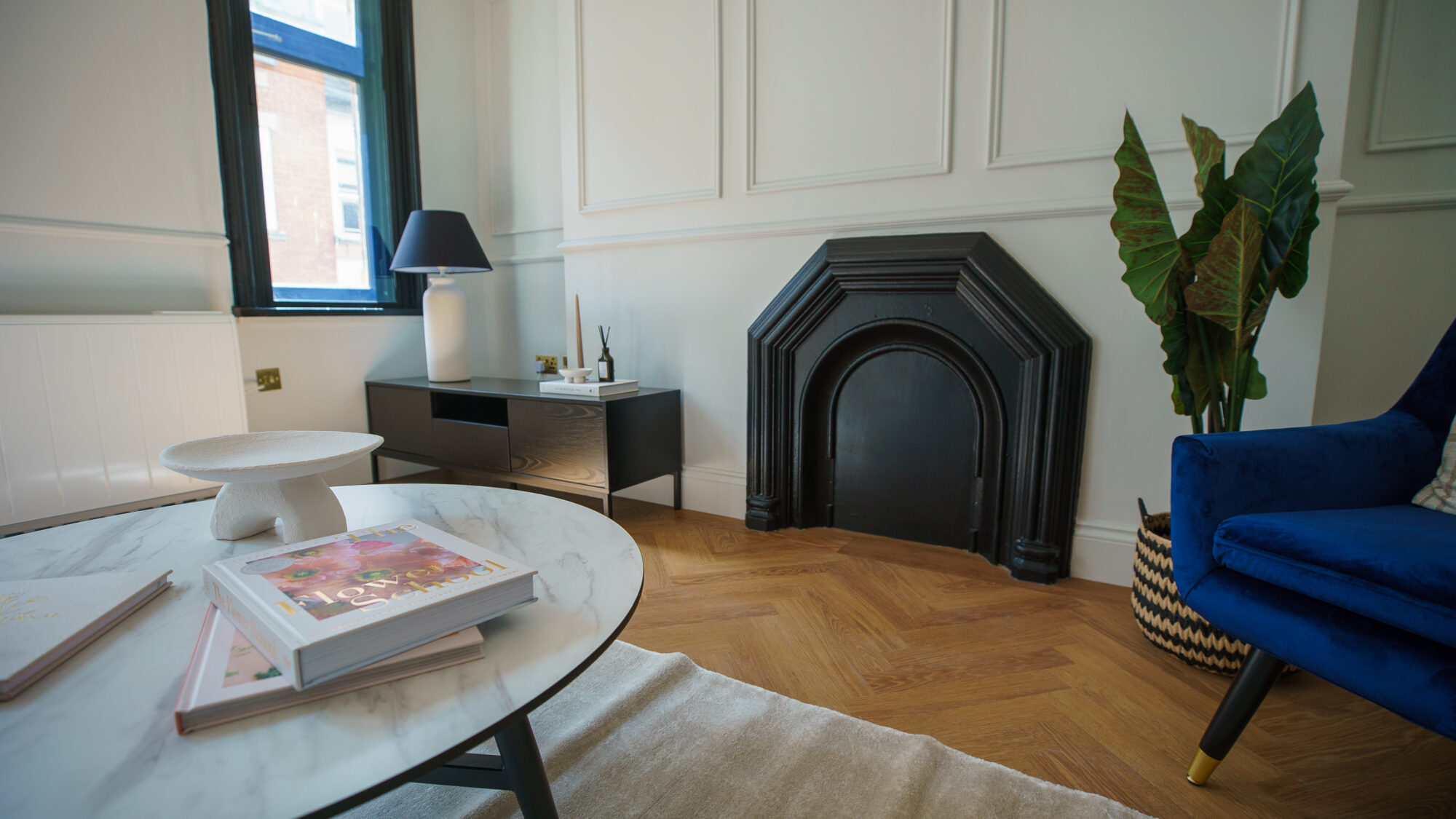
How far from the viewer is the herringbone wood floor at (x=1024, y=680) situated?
1097 mm

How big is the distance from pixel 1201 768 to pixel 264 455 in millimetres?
1618

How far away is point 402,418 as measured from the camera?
9.27ft

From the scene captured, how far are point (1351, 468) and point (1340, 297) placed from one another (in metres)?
0.90

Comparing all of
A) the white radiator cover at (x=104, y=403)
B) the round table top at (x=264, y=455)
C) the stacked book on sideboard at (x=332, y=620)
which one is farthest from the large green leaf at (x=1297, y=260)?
the white radiator cover at (x=104, y=403)

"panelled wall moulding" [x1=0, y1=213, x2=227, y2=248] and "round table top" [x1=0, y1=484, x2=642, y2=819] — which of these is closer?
"round table top" [x1=0, y1=484, x2=642, y2=819]

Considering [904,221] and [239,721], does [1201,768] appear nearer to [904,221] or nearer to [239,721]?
[239,721]

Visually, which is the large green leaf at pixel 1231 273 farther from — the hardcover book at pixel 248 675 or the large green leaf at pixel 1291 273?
the hardcover book at pixel 248 675

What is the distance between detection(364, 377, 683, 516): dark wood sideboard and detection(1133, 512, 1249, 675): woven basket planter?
159 centimetres

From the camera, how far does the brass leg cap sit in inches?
42.2

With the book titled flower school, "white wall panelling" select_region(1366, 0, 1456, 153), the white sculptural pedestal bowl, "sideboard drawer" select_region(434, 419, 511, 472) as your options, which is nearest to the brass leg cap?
the book titled flower school

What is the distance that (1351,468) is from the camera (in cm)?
119

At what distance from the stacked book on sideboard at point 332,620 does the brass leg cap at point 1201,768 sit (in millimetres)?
1138

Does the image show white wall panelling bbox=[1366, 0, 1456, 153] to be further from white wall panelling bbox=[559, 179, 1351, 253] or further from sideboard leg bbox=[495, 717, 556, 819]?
sideboard leg bbox=[495, 717, 556, 819]

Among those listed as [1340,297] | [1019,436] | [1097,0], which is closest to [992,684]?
[1019,436]
